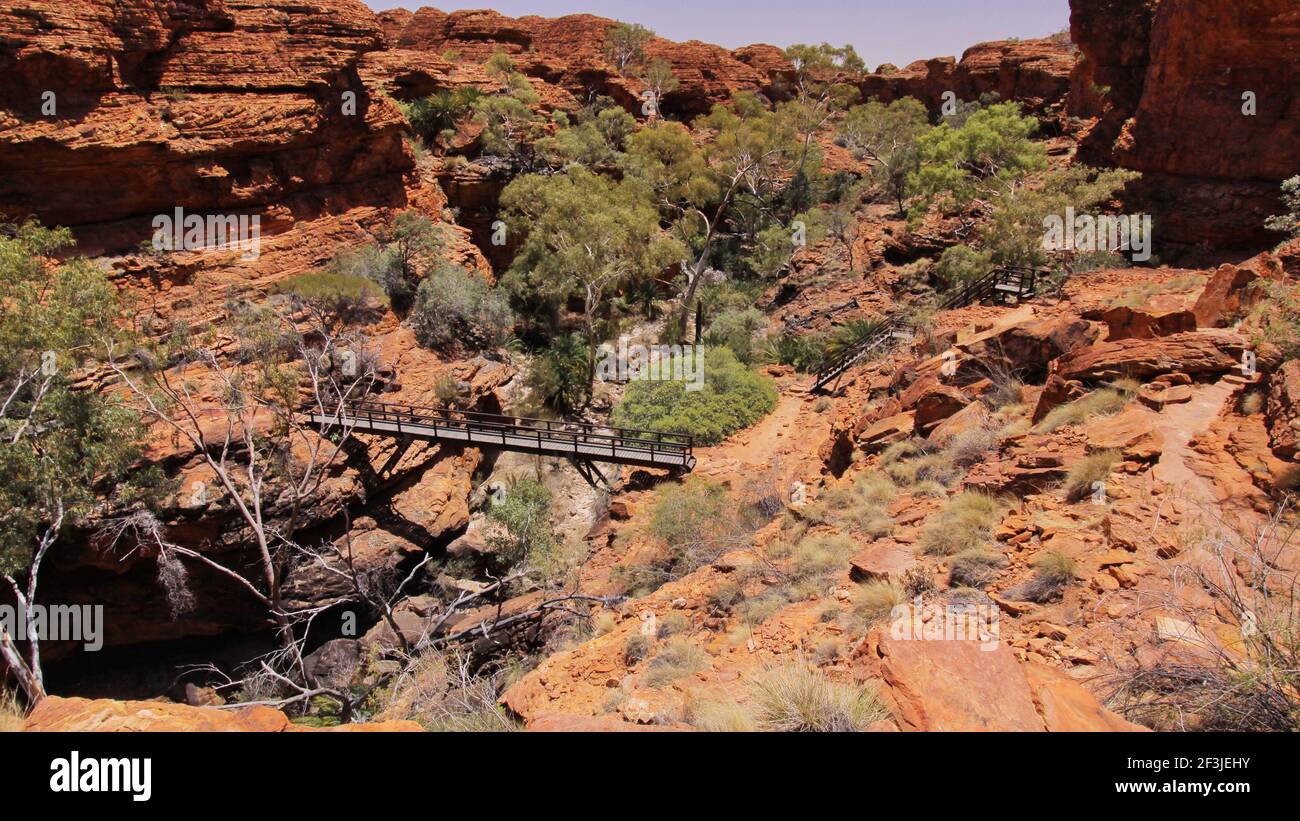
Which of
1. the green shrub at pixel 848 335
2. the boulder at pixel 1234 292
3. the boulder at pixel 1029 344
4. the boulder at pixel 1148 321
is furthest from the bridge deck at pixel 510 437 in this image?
the boulder at pixel 1234 292

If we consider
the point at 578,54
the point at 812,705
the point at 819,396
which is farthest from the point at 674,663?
the point at 578,54

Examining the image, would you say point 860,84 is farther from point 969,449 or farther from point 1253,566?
point 1253,566

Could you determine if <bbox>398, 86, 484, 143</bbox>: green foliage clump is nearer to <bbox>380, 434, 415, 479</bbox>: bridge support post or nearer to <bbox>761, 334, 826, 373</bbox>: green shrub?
<bbox>380, 434, 415, 479</bbox>: bridge support post

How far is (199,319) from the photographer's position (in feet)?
57.3

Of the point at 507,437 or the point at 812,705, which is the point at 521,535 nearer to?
the point at 507,437

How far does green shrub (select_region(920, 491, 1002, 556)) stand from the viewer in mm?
6750

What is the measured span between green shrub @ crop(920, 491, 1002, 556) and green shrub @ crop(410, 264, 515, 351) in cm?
1626

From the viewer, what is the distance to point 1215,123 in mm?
18594

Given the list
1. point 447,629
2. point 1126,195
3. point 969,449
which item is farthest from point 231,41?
point 1126,195

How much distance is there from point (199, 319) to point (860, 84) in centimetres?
4352

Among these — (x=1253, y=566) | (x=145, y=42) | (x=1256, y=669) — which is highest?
(x=145, y=42)

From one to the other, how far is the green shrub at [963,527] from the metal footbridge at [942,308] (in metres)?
11.3

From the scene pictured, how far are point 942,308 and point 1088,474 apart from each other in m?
13.2

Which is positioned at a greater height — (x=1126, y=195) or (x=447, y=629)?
(x=1126, y=195)
